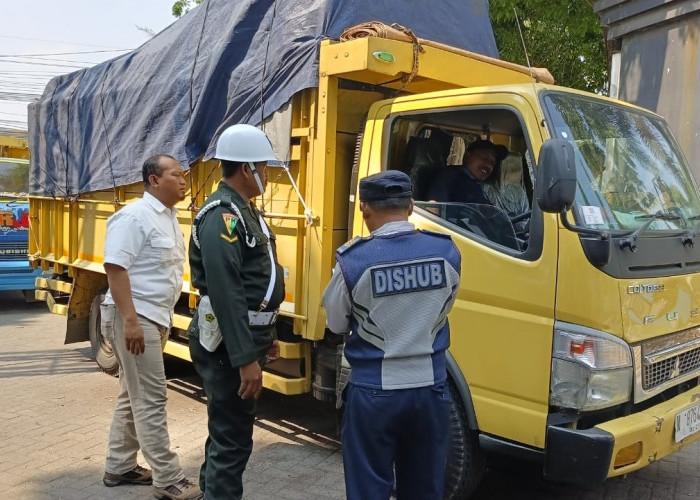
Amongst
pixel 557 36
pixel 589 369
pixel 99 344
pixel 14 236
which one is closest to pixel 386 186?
pixel 589 369

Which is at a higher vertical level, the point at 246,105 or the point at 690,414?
the point at 246,105

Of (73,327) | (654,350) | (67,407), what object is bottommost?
(67,407)

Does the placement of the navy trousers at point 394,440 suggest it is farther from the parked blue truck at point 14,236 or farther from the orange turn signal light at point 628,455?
the parked blue truck at point 14,236

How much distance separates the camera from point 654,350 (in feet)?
10.6

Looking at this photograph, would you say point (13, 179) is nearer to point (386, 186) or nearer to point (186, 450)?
point (186, 450)

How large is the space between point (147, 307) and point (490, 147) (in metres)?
2.22

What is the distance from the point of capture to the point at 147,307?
3.78 metres

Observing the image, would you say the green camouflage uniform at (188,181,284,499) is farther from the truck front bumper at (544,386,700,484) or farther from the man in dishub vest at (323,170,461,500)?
the truck front bumper at (544,386,700,484)

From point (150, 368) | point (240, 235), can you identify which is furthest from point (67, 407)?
point (240, 235)

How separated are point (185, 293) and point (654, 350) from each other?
11.7 ft

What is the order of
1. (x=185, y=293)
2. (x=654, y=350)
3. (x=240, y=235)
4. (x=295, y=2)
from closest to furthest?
1. (x=240, y=235)
2. (x=654, y=350)
3. (x=295, y=2)
4. (x=185, y=293)

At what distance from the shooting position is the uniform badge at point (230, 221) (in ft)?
9.39

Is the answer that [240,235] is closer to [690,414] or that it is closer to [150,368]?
[150,368]

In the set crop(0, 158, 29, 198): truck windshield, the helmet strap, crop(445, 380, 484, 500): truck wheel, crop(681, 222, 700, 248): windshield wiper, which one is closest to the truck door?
crop(445, 380, 484, 500): truck wheel
